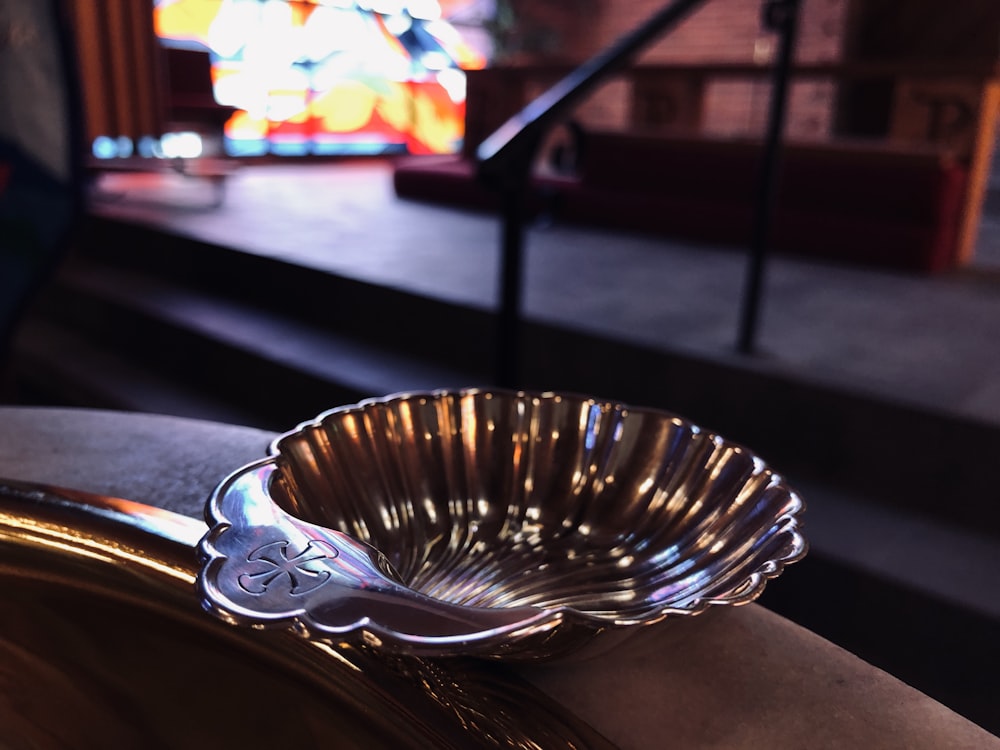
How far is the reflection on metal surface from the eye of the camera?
1.40ft

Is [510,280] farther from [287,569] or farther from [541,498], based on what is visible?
[287,569]

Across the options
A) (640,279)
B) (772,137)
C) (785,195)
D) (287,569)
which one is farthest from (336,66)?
(287,569)

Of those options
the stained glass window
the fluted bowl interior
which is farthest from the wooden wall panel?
the fluted bowl interior

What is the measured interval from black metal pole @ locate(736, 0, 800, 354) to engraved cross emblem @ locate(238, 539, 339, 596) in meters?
1.55

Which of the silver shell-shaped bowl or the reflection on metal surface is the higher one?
the silver shell-shaped bowl

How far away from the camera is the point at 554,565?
20.5 inches

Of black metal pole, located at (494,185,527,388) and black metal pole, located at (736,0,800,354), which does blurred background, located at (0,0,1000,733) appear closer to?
black metal pole, located at (736,0,800,354)

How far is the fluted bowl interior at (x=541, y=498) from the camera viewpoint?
48cm

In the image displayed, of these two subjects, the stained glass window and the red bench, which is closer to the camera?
the red bench

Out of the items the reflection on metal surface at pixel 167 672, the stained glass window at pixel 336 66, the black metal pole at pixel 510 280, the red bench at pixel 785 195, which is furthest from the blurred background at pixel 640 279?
the reflection on metal surface at pixel 167 672

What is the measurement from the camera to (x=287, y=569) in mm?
386

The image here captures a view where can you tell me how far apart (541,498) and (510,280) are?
3.49 ft

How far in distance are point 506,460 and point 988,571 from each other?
105 centimetres

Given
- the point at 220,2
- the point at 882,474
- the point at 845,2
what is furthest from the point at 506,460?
the point at 220,2
